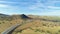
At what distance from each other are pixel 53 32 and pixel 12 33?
1268cm

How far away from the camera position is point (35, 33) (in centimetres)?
6838

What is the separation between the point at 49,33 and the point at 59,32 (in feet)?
11.4

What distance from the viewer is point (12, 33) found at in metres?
71.4

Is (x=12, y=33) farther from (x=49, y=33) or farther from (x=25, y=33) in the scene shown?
(x=49, y=33)

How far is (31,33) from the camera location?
68.1m

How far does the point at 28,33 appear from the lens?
2672 inches

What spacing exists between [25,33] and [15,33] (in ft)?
15.1

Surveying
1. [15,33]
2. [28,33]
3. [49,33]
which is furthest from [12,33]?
[49,33]

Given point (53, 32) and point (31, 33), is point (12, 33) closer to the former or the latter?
point (31, 33)

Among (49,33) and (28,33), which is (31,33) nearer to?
(28,33)

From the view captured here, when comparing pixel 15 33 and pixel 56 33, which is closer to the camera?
pixel 56 33

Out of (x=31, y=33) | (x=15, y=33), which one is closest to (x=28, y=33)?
(x=31, y=33)

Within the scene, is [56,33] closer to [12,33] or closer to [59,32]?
[59,32]

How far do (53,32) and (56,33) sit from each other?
2.29 m
